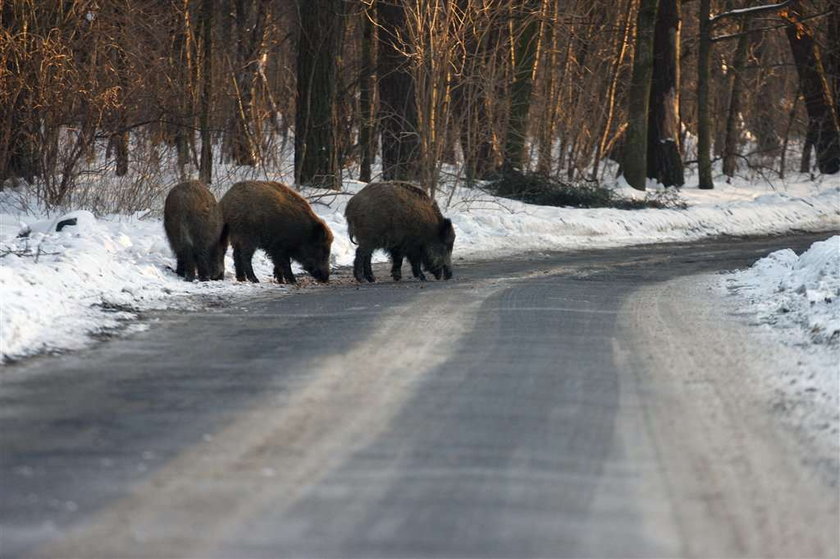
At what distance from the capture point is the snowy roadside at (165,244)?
960 cm

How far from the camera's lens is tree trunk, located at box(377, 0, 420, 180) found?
928 inches

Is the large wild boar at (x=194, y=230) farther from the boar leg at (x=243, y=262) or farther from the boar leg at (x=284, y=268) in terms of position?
the boar leg at (x=284, y=268)

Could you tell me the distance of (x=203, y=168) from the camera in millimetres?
21484

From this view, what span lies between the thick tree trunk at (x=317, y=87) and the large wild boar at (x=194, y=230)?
9.29m

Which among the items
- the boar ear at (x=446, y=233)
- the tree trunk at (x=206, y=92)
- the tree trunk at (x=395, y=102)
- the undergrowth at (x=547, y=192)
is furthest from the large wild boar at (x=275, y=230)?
Answer: the undergrowth at (x=547, y=192)

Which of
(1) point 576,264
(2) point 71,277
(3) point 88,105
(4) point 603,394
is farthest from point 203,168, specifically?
(4) point 603,394

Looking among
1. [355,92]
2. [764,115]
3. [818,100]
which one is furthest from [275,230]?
[764,115]

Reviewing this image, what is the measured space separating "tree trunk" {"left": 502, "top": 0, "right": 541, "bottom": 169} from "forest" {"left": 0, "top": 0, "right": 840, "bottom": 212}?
0.18ft

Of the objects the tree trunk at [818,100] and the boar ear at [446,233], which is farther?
the tree trunk at [818,100]

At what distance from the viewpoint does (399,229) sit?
14.7 meters

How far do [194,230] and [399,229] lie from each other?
99.5 inches

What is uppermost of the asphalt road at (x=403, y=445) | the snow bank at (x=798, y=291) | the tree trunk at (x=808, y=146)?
the tree trunk at (x=808, y=146)

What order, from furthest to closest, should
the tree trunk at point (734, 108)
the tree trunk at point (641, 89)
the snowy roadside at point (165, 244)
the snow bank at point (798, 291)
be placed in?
the tree trunk at point (734, 108) < the tree trunk at point (641, 89) < the snow bank at point (798, 291) < the snowy roadside at point (165, 244)

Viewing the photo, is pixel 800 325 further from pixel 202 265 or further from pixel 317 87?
pixel 317 87
